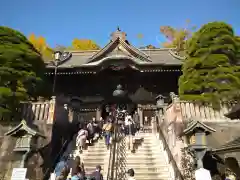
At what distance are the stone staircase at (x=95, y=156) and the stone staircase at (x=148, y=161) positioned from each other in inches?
40.2

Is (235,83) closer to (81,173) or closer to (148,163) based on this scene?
(148,163)

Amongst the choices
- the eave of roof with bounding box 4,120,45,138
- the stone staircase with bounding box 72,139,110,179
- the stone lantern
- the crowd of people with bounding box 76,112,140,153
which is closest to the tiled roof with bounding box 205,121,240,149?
the stone lantern

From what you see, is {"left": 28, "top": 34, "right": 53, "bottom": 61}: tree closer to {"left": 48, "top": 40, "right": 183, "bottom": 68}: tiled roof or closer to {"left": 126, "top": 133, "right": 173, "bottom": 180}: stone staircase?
{"left": 48, "top": 40, "right": 183, "bottom": 68}: tiled roof

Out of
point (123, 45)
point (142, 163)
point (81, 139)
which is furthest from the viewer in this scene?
point (123, 45)

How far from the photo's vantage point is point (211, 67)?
1326cm

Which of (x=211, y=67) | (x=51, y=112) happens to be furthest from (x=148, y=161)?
(x=211, y=67)

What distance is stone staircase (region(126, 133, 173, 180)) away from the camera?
9664 mm

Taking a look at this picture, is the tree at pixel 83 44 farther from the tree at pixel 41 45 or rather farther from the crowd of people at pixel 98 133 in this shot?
the crowd of people at pixel 98 133

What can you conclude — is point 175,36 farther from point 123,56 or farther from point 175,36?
point 123,56

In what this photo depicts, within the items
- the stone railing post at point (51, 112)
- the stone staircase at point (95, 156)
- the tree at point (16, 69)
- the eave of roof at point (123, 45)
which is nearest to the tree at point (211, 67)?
the eave of roof at point (123, 45)

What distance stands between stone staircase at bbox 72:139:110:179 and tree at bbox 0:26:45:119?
4.27 m

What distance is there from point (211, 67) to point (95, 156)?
8033 millimetres

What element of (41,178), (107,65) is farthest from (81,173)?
(107,65)

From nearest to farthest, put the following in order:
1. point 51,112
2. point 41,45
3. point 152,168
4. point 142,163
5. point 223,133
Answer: point 152,168 → point 142,163 → point 223,133 → point 51,112 → point 41,45
